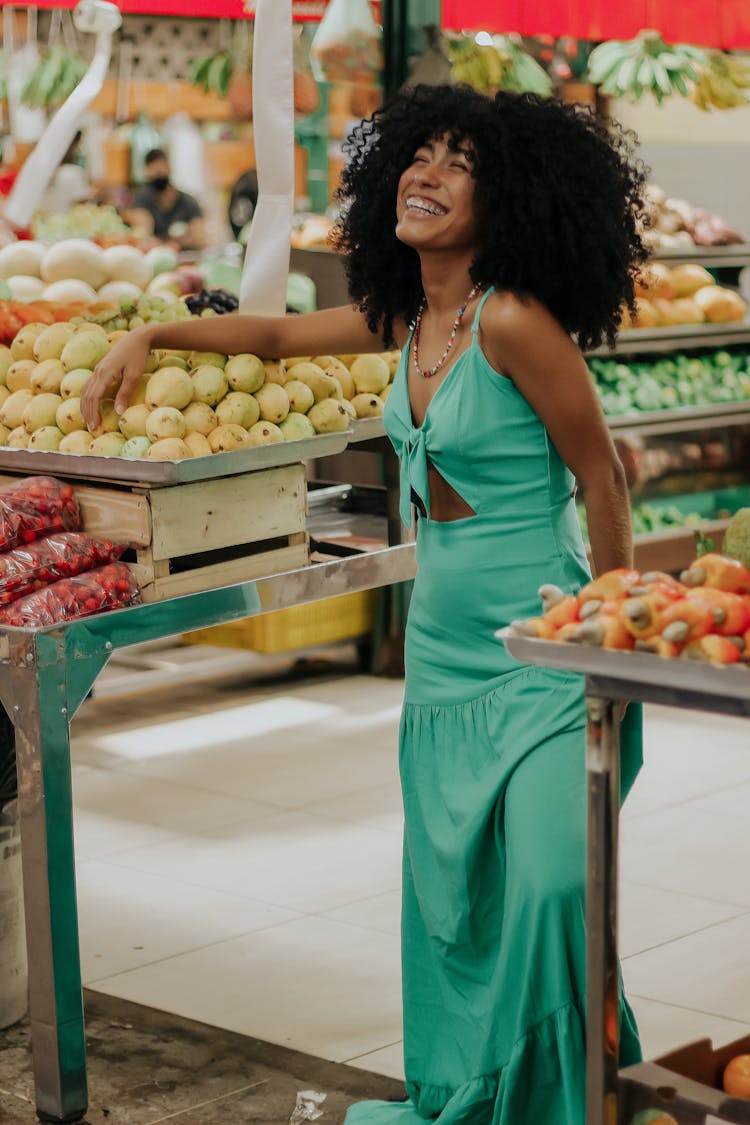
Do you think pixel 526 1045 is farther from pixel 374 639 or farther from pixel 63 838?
pixel 374 639

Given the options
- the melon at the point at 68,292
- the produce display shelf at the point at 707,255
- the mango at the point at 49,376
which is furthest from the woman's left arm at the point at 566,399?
the produce display shelf at the point at 707,255

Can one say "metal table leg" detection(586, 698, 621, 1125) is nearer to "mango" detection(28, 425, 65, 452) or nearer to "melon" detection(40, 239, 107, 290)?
"mango" detection(28, 425, 65, 452)

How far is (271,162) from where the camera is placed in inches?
154

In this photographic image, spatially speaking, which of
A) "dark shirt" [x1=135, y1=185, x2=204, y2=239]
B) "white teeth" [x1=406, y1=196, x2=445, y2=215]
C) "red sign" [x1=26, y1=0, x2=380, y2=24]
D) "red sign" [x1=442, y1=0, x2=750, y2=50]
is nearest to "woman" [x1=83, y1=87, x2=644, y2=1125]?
"white teeth" [x1=406, y1=196, x2=445, y2=215]

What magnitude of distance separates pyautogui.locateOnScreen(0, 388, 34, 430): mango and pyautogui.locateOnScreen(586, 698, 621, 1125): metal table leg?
1828 mm

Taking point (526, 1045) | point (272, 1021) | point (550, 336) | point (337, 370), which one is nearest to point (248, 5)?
point (337, 370)

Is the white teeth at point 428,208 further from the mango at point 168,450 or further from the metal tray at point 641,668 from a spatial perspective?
the metal tray at point 641,668

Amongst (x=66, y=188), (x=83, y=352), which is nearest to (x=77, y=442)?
(x=83, y=352)

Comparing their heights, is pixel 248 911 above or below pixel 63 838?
below

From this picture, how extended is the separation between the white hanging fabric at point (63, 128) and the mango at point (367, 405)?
1.44 m

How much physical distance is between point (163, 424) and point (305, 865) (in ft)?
6.01

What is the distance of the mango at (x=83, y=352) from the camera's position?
3.86 metres

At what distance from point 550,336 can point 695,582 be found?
0.72 meters

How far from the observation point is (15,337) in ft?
13.9
